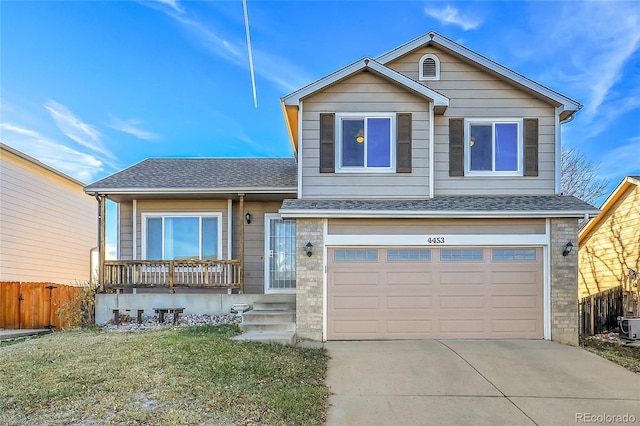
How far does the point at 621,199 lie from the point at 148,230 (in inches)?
590

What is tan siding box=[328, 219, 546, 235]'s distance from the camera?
29.0ft

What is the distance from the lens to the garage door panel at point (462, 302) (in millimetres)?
8742

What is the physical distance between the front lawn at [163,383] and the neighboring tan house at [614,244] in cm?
1119

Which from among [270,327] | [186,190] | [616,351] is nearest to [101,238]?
[186,190]

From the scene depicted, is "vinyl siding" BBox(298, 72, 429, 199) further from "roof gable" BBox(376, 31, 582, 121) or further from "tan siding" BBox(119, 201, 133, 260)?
"tan siding" BBox(119, 201, 133, 260)

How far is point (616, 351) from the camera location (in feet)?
27.9

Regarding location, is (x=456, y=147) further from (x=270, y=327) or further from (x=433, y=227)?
(x=270, y=327)

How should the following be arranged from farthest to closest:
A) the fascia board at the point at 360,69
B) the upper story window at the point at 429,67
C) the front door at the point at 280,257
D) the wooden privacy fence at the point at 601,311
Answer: the front door at the point at 280,257
the wooden privacy fence at the point at 601,311
the upper story window at the point at 429,67
the fascia board at the point at 360,69

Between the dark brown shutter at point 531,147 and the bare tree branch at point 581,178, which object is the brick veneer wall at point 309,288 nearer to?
the dark brown shutter at point 531,147

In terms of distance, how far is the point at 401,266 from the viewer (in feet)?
28.9

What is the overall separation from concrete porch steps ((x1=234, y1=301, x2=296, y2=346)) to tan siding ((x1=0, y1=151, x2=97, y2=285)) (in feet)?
31.6

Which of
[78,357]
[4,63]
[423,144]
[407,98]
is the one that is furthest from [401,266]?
[4,63]

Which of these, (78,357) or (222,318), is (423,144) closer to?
(222,318)

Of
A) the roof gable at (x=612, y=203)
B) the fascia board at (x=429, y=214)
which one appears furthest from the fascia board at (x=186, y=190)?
the roof gable at (x=612, y=203)
